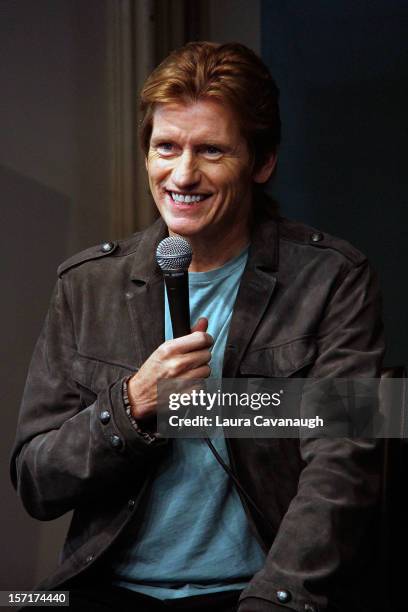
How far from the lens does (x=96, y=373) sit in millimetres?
1911

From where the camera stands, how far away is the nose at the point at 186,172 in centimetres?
183

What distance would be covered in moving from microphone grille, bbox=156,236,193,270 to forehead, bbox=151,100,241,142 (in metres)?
0.25

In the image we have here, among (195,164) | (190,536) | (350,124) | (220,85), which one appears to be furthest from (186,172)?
(350,124)

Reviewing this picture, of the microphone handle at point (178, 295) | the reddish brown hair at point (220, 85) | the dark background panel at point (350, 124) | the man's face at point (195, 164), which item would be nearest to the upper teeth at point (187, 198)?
the man's face at point (195, 164)

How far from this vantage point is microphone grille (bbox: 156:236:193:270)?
163cm

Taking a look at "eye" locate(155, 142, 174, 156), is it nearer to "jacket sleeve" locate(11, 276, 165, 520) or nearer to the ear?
the ear

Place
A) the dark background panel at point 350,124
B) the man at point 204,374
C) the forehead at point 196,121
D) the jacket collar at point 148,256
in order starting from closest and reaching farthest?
the man at point 204,374 → the forehead at point 196,121 → the jacket collar at point 148,256 → the dark background panel at point 350,124

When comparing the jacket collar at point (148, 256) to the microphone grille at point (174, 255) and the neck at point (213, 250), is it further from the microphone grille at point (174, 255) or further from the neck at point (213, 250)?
the microphone grille at point (174, 255)

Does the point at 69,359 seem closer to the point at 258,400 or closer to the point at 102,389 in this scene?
the point at 102,389

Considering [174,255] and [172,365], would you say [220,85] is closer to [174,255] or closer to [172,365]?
[174,255]

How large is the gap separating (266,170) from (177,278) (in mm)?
472

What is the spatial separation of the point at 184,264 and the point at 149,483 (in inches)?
16.2

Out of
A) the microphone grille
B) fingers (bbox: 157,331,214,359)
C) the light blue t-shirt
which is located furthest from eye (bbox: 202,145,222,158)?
the light blue t-shirt

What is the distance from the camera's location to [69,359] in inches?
76.9
